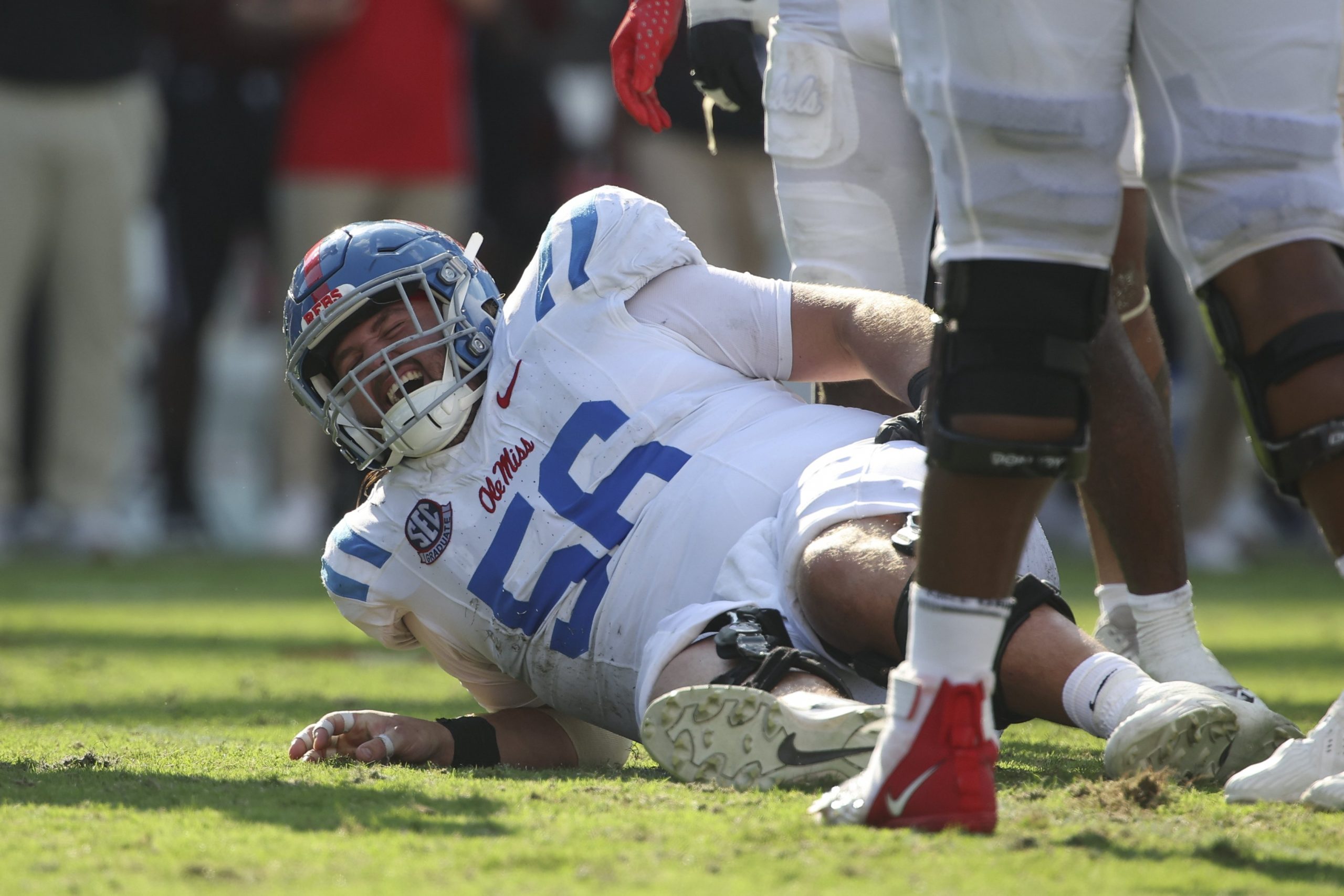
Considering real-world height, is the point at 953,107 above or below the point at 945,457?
above

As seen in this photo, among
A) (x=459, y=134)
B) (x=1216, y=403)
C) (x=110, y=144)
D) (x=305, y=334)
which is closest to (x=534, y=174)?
(x=459, y=134)

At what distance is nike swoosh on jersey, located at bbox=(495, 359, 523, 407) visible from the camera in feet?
9.83

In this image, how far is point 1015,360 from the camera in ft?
6.63

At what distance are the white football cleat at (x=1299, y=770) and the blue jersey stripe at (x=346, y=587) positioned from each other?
146 centimetres

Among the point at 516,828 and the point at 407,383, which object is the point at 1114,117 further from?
the point at 407,383

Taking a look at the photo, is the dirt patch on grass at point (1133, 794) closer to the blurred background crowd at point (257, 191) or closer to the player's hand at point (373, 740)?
the player's hand at point (373, 740)

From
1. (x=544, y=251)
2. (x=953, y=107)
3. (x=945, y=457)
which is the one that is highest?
(x=953, y=107)

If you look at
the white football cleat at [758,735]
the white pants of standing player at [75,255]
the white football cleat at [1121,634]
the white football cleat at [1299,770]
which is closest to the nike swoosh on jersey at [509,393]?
the white football cleat at [758,735]

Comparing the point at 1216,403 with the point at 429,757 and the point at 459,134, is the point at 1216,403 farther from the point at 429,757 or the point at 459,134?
the point at 429,757

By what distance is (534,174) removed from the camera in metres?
9.53

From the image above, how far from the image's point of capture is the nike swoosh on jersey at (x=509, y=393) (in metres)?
3.00

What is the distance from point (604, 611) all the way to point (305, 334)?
78 cm

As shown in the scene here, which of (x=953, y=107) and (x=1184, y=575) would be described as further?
(x=1184, y=575)

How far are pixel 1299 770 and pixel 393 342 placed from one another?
168 centimetres
